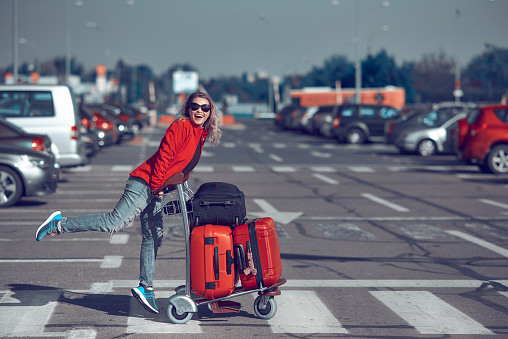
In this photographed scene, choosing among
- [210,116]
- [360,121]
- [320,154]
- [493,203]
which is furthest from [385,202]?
[360,121]

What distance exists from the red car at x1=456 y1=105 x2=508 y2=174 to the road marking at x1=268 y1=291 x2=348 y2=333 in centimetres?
1349

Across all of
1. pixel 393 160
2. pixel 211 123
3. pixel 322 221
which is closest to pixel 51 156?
pixel 322 221

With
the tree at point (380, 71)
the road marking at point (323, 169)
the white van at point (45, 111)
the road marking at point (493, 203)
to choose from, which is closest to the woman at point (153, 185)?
the road marking at point (493, 203)

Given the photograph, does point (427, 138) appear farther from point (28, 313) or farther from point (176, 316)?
point (28, 313)

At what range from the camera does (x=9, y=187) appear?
1217 centimetres

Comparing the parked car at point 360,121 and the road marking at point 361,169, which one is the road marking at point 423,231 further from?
the parked car at point 360,121

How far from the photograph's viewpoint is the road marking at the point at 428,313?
5520 millimetres

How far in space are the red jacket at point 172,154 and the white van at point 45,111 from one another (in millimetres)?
10182

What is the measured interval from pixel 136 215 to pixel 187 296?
69 centimetres

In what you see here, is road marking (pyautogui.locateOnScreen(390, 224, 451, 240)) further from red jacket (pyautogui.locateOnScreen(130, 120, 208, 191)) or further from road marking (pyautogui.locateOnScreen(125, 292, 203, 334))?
red jacket (pyautogui.locateOnScreen(130, 120, 208, 191))

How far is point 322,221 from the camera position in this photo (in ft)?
36.7

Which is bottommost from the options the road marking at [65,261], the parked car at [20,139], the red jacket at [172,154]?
the road marking at [65,261]

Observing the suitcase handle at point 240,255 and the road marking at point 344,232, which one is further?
the road marking at point 344,232

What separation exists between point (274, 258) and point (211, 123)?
1.09 m
